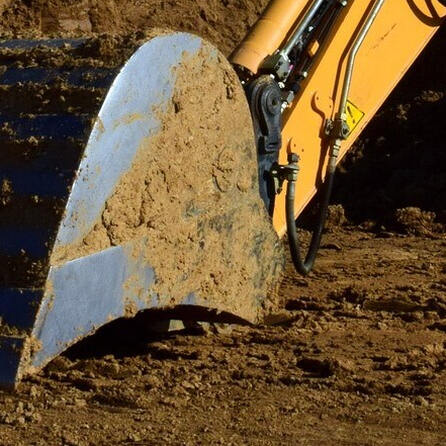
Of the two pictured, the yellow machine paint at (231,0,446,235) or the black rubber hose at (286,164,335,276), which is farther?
the yellow machine paint at (231,0,446,235)

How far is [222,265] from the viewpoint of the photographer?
3482 millimetres

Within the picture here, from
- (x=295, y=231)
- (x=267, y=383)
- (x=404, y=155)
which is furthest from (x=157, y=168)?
(x=404, y=155)

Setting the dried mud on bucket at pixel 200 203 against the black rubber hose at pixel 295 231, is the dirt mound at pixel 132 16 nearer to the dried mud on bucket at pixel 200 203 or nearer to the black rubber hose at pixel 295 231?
the black rubber hose at pixel 295 231

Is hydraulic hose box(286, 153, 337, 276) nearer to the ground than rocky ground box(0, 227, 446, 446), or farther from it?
farther from it

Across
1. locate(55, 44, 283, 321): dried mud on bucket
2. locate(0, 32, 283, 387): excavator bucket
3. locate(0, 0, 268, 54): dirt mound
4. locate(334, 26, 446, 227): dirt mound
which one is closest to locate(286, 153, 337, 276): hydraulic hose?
A: locate(55, 44, 283, 321): dried mud on bucket

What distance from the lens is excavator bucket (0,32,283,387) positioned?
2.81 metres

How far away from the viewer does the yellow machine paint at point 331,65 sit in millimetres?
4039

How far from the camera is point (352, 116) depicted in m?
4.25

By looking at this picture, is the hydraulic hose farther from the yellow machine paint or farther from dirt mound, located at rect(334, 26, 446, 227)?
dirt mound, located at rect(334, 26, 446, 227)

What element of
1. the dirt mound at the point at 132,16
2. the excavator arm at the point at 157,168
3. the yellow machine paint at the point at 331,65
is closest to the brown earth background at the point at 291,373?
the excavator arm at the point at 157,168

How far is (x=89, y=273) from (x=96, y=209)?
0.16m

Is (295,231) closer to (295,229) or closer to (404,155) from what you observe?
(295,229)

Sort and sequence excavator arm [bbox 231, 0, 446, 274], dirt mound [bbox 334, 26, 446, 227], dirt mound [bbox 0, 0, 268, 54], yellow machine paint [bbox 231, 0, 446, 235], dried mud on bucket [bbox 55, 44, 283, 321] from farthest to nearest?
1. dirt mound [bbox 0, 0, 268, 54]
2. dirt mound [bbox 334, 26, 446, 227]
3. yellow machine paint [bbox 231, 0, 446, 235]
4. excavator arm [bbox 231, 0, 446, 274]
5. dried mud on bucket [bbox 55, 44, 283, 321]

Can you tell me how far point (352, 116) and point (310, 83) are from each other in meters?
0.27
